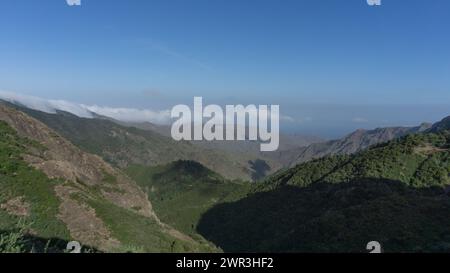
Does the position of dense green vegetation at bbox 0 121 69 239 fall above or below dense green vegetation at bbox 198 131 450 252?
above

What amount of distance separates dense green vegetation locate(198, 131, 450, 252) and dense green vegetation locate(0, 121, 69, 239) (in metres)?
29.1

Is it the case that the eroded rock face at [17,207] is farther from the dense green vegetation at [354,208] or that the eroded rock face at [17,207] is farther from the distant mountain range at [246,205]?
the dense green vegetation at [354,208]

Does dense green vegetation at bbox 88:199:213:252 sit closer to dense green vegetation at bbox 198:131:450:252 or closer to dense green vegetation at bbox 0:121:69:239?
dense green vegetation at bbox 0:121:69:239

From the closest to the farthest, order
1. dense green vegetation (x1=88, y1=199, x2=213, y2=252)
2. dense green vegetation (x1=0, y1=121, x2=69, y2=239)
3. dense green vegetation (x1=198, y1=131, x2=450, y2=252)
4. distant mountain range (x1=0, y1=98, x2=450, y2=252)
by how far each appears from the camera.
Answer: dense green vegetation (x1=0, y1=121, x2=69, y2=239) < distant mountain range (x1=0, y1=98, x2=450, y2=252) < dense green vegetation (x1=88, y1=199, x2=213, y2=252) < dense green vegetation (x1=198, y1=131, x2=450, y2=252)

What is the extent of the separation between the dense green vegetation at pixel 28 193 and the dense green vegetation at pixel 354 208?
95.3 feet

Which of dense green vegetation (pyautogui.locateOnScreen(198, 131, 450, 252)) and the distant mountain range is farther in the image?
dense green vegetation (pyautogui.locateOnScreen(198, 131, 450, 252))

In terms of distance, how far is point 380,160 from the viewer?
92.2 m

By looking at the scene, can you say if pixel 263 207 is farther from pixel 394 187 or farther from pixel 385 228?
pixel 385 228

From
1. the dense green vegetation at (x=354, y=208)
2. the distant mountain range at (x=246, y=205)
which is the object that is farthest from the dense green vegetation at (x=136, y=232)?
the dense green vegetation at (x=354, y=208)

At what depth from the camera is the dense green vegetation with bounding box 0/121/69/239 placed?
3825 cm

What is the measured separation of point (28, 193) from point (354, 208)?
43565 mm

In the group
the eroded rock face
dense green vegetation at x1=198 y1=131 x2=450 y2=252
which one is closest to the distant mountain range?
the eroded rock face

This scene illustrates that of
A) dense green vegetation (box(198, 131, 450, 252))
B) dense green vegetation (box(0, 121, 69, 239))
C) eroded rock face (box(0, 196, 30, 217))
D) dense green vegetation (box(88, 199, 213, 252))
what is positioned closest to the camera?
dense green vegetation (box(0, 121, 69, 239))
